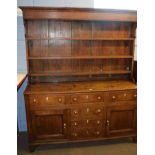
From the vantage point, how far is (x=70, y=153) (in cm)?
250

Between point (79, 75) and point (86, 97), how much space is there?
0.52 m

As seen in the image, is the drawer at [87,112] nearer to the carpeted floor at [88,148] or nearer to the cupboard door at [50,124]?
the cupboard door at [50,124]

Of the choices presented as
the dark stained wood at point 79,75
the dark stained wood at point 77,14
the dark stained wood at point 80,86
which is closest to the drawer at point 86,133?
the dark stained wood at point 79,75

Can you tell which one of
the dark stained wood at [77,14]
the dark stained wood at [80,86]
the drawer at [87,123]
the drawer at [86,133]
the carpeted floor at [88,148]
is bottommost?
the carpeted floor at [88,148]

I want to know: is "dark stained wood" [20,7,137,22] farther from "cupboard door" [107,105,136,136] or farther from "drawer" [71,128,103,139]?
"drawer" [71,128,103,139]

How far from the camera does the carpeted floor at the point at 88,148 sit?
8.27ft

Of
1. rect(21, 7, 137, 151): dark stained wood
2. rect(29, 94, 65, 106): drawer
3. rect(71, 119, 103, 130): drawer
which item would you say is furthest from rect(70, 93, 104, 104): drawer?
rect(71, 119, 103, 130): drawer

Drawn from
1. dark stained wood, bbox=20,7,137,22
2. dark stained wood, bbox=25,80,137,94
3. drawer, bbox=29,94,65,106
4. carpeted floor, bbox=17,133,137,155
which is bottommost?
carpeted floor, bbox=17,133,137,155

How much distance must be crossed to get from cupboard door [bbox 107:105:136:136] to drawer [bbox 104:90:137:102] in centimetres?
11

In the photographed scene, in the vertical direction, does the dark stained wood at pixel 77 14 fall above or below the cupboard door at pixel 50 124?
above

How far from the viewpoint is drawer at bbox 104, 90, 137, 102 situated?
2568mm

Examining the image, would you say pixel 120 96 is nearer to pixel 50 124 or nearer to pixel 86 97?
pixel 86 97
